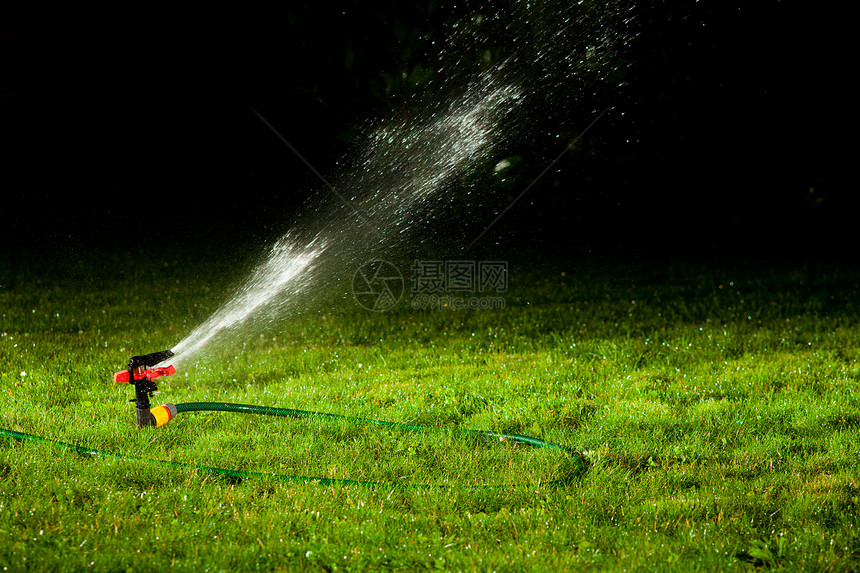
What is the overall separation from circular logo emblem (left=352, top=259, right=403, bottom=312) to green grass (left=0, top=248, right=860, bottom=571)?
0.48 metres

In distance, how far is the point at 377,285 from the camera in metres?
8.88

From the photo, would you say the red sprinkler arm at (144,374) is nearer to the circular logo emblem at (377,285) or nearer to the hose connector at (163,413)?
the hose connector at (163,413)

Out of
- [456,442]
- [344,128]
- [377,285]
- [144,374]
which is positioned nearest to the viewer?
[456,442]

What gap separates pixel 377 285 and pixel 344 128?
3135mm

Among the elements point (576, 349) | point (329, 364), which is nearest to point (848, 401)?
point (576, 349)

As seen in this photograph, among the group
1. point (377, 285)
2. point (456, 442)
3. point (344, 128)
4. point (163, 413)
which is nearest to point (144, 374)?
point (163, 413)

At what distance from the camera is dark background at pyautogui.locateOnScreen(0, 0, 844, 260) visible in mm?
10359

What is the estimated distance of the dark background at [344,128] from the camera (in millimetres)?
10359

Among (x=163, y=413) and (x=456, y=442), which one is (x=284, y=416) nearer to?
(x=163, y=413)

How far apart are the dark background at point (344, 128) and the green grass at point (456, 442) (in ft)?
12.8

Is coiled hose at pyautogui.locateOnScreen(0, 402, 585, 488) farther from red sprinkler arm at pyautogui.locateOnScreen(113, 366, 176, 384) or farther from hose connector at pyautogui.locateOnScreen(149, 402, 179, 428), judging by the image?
red sprinkler arm at pyautogui.locateOnScreen(113, 366, 176, 384)

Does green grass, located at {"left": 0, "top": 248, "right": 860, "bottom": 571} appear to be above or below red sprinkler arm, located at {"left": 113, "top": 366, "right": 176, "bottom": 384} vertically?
below

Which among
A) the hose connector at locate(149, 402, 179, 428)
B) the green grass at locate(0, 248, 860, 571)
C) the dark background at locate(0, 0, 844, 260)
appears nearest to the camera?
the green grass at locate(0, 248, 860, 571)

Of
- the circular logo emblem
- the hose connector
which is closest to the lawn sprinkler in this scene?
the hose connector
